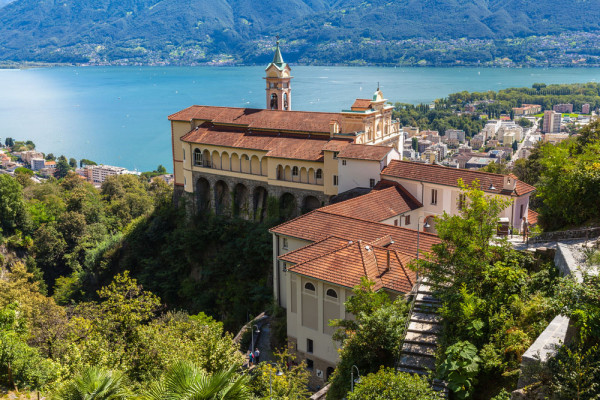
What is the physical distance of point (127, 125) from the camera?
17512 centimetres

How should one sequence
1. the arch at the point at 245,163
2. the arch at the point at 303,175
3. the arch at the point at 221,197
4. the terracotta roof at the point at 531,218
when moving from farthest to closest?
the arch at the point at 221,197
the arch at the point at 245,163
the arch at the point at 303,175
the terracotta roof at the point at 531,218

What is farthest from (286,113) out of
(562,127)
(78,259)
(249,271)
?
(562,127)

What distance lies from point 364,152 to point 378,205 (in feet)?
15.2

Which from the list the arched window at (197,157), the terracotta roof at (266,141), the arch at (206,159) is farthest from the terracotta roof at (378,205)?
the arched window at (197,157)

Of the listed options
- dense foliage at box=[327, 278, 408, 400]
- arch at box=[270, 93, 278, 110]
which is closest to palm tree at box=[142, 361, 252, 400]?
dense foliage at box=[327, 278, 408, 400]

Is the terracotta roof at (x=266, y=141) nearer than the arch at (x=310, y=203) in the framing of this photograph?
Yes

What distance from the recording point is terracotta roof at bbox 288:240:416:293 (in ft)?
69.4

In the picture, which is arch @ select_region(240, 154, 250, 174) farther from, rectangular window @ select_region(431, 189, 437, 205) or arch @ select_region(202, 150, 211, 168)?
rectangular window @ select_region(431, 189, 437, 205)

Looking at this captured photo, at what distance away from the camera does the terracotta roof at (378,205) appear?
28422mm

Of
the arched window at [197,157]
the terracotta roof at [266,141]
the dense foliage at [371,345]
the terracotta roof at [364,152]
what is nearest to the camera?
the dense foliage at [371,345]

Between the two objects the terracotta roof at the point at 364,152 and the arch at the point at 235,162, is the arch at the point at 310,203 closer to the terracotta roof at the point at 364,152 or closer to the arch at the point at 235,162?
the terracotta roof at the point at 364,152

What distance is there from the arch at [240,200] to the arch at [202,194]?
9.53 feet

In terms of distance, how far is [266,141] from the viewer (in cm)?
3841

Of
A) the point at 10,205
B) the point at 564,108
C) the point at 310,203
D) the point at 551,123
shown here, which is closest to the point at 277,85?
the point at 310,203
